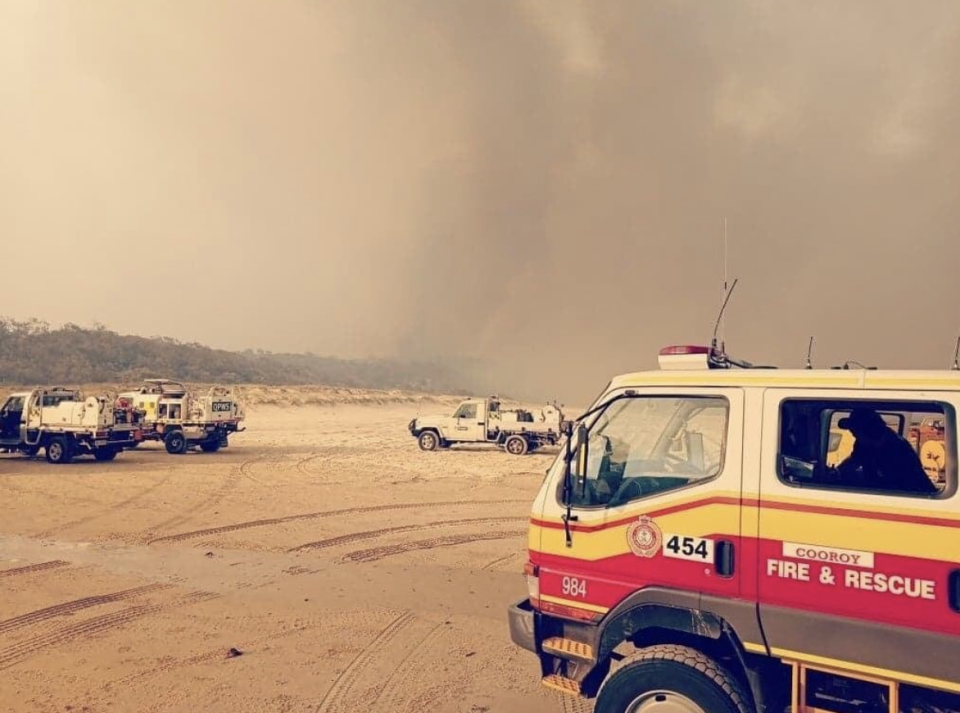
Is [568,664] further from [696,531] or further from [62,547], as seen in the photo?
[62,547]

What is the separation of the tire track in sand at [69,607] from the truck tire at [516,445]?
16457mm

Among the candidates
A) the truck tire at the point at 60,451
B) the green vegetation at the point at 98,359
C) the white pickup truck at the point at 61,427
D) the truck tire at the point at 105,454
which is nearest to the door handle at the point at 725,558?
the white pickup truck at the point at 61,427

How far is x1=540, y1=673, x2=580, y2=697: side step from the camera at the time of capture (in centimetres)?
416

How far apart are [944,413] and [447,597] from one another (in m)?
5.75

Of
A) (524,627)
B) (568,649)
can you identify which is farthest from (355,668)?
Answer: (568,649)

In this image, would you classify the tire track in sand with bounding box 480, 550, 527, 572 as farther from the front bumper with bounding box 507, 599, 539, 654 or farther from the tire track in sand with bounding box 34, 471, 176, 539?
the tire track in sand with bounding box 34, 471, 176, 539

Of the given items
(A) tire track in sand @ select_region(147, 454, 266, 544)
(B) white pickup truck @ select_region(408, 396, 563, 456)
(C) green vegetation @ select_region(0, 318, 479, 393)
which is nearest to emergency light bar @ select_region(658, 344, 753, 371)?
(A) tire track in sand @ select_region(147, 454, 266, 544)

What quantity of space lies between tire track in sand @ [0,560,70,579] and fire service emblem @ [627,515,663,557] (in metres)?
8.10

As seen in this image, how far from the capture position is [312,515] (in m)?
12.5

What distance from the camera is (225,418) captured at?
79.9 ft

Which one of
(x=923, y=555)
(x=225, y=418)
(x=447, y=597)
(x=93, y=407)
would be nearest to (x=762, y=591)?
(x=923, y=555)

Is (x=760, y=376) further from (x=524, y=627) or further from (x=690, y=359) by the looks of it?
(x=524, y=627)

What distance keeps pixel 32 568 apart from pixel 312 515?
466cm

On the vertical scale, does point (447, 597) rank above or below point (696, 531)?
below
